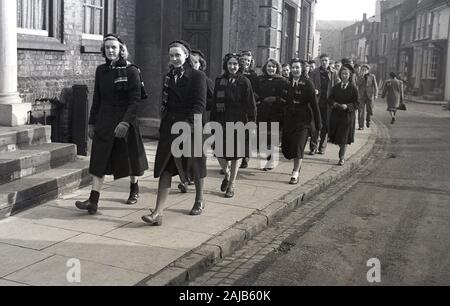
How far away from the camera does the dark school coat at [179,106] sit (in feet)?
20.7

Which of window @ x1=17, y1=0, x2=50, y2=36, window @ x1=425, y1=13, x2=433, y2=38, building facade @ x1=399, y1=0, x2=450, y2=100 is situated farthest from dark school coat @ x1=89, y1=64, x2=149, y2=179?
window @ x1=425, y1=13, x2=433, y2=38

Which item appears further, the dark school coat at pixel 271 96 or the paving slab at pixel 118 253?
the dark school coat at pixel 271 96

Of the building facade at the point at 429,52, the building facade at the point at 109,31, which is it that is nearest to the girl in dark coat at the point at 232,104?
the building facade at the point at 109,31

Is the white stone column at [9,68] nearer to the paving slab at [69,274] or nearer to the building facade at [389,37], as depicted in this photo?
the paving slab at [69,274]

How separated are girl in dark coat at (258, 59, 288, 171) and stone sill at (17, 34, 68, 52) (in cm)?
347

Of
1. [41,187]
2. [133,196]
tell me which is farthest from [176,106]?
[41,187]

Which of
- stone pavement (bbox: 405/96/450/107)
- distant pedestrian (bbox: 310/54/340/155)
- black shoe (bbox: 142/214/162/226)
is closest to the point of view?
black shoe (bbox: 142/214/162/226)

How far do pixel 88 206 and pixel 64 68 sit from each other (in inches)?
162

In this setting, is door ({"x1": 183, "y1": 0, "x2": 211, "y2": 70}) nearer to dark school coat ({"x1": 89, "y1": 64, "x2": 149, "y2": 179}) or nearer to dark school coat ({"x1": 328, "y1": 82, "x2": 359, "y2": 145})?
dark school coat ({"x1": 328, "y1": 82, "x2": 359, "y2": 145})

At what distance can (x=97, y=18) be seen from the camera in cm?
1125

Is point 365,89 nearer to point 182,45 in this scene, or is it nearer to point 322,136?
point 322,136

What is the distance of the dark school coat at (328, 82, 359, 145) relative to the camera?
1086 centimetres

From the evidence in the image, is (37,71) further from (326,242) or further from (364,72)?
(364,72)
